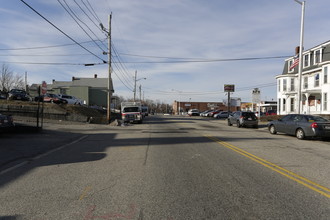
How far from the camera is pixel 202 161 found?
7.99m

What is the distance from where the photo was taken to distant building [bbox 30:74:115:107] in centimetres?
6831

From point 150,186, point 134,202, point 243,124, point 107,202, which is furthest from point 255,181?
point 243,124

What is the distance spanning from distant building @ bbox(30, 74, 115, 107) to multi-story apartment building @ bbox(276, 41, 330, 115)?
137 ft

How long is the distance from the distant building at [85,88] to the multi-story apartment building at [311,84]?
41.8 meters

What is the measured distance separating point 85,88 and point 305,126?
6141 centimetres

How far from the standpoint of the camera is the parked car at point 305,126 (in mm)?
13672

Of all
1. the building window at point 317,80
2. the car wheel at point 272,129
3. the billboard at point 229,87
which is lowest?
the car wheel at point 272,129

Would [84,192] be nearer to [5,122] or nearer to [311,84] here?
[5,122]

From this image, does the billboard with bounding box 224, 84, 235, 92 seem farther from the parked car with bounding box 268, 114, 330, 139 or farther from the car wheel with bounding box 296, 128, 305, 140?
the car wheel with bounding box 296, 128, 305, 140

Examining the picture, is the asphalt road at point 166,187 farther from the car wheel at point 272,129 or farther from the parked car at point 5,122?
the car wheel at point 272,129

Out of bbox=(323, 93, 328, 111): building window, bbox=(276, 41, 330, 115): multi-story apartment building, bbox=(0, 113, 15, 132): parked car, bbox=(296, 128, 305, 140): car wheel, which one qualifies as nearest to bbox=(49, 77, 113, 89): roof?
bbox=(276, 41, 330, 115): multi-story apartment building

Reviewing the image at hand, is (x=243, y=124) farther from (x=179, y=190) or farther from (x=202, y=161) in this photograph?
(x=179, y=190)

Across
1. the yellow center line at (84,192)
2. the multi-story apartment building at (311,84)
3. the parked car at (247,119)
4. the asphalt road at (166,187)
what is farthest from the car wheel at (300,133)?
the multi-story apartment building at (311,84)

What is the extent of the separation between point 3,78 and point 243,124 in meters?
55.7
